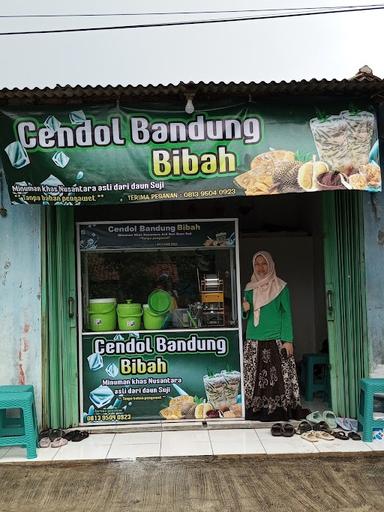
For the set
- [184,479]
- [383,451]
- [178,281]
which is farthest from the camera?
[178,281]

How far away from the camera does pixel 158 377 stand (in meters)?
5.75

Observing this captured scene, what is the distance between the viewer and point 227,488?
14.0 feet

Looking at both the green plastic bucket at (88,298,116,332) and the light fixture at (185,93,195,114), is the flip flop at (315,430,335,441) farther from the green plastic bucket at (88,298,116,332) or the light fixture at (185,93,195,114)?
the light fixture at (185,93,195,114)

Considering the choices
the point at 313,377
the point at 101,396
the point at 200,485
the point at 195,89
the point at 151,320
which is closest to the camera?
the point at 200,485

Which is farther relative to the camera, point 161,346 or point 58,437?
point 161,346

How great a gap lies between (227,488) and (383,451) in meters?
1.50

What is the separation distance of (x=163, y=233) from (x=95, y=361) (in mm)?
1475

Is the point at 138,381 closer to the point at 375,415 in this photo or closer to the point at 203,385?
the point at 203,385

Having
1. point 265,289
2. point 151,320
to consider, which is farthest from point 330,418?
point 151,320

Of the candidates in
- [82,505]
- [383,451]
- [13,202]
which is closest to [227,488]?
[82,505]

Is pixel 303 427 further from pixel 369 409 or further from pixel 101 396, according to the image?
pixel 101 396

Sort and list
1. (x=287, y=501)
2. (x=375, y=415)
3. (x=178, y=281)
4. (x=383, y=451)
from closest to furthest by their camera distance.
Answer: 1. (x=287, y=501)
2. (x=383, y=451)
3. (x=375, y=415)
4. (x=178, y=281)

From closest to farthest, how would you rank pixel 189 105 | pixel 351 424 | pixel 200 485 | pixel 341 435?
pixel 200 485, pixel 189 105, pixel 341 435, pixel 351 424

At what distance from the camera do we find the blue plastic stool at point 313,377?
662cm
